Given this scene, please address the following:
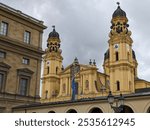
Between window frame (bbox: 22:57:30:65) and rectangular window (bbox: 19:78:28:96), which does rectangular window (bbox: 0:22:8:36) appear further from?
rectangular window (bbox: 19:78:28:96)

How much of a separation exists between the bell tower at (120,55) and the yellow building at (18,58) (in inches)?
1164

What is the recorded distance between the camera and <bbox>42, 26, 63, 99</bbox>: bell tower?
75.0 meters

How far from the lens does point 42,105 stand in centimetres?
3034

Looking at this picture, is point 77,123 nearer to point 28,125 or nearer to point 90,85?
point 28,125

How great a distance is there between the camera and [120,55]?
63250 mm

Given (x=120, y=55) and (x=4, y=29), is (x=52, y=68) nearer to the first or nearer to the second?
(x=120, y=55)

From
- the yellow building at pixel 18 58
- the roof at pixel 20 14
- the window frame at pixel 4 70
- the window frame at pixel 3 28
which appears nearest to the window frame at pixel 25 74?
the yellow building at pixel 18 58

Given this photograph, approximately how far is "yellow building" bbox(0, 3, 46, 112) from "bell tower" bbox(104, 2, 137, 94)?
2956 centimetres

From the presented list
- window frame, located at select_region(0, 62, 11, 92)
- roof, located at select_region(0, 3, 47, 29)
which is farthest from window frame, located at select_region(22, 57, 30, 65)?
roof, located at select_region(0, 3, 47, 29)

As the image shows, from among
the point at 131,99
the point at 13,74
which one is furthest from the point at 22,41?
the point at 131,99

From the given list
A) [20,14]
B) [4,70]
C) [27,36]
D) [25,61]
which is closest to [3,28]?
[20,14]

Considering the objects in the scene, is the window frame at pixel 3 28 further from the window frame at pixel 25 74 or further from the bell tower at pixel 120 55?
the bell tower at pixel 120 55

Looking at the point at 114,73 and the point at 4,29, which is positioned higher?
the point at 114,73

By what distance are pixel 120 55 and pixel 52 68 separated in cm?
2208
